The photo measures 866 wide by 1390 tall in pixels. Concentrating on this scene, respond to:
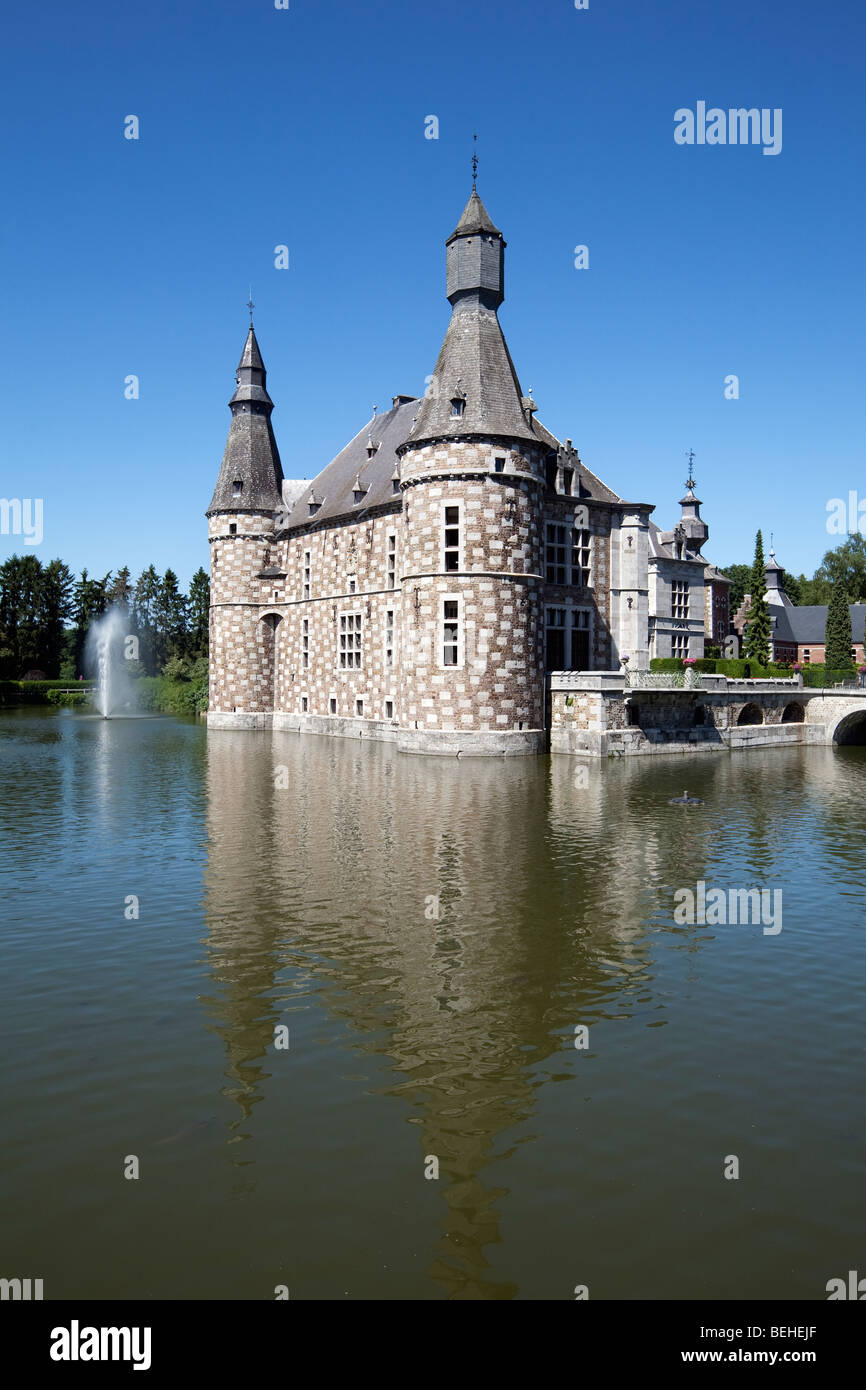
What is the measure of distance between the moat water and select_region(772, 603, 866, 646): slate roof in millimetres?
84156

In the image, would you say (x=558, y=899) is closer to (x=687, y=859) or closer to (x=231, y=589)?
(x=687, y=859)

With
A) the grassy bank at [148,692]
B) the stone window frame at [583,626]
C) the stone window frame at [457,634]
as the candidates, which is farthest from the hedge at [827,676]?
the grassy bank at [148,692]

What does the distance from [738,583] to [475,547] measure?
304ft

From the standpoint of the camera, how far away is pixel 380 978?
12445mm

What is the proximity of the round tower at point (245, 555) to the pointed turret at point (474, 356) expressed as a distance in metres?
19.8

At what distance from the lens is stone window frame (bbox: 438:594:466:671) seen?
41.0 metres

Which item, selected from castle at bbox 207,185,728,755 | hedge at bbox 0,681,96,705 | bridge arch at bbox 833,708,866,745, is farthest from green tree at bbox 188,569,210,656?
bridge arch at bbox 833,708,866,745

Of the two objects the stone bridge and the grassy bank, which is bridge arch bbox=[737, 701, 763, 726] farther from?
the grassy bank

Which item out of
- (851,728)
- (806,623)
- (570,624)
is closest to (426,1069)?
(570,624)

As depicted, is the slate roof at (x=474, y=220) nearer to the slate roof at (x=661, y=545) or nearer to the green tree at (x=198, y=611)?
the slate roof at (x=661, y=545)

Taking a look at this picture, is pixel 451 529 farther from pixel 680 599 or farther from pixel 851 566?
pixel 851 566

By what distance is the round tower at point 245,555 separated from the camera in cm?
5981

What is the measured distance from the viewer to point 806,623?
102m
